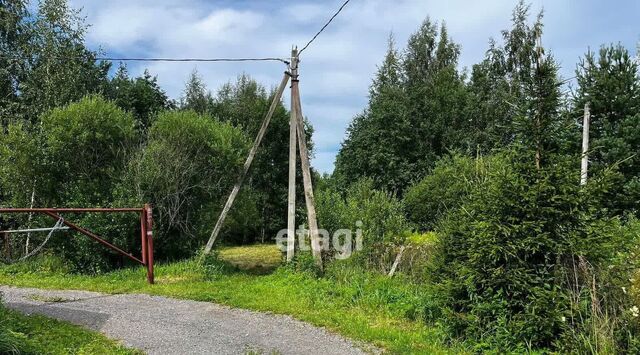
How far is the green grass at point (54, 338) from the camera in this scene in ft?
14.8

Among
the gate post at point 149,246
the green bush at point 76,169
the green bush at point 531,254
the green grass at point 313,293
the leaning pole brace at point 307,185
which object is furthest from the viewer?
the green bush at point 76,169

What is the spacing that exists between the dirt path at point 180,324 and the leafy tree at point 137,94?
13738 millimetres

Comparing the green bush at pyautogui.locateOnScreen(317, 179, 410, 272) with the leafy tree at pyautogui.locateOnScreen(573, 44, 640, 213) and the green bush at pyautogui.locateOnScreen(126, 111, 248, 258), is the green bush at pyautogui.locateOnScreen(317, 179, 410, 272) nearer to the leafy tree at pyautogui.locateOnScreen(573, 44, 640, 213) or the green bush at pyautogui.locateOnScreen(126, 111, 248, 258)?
the green bush at pyautogui.locateOnScreen(126, 111, 248, 258)

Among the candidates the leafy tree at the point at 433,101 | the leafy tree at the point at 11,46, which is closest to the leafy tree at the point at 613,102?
the leafy tree at the point at 433,101

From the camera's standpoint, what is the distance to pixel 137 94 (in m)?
21.9

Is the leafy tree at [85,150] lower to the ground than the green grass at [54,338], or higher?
higher

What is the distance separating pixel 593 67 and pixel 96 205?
1958cm

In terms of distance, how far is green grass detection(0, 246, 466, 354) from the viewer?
5.72 m

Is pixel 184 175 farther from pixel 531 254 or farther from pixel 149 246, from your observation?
pixel 531 254

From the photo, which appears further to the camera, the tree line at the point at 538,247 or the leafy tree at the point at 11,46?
the leafy tree at the point at 11,46

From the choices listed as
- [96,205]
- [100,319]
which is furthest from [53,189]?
[100,319]

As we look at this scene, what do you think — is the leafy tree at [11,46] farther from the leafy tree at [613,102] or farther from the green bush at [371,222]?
the leafy tree at [613,102]

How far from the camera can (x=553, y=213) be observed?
5.10m

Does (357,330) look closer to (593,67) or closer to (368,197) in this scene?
(368,197)
